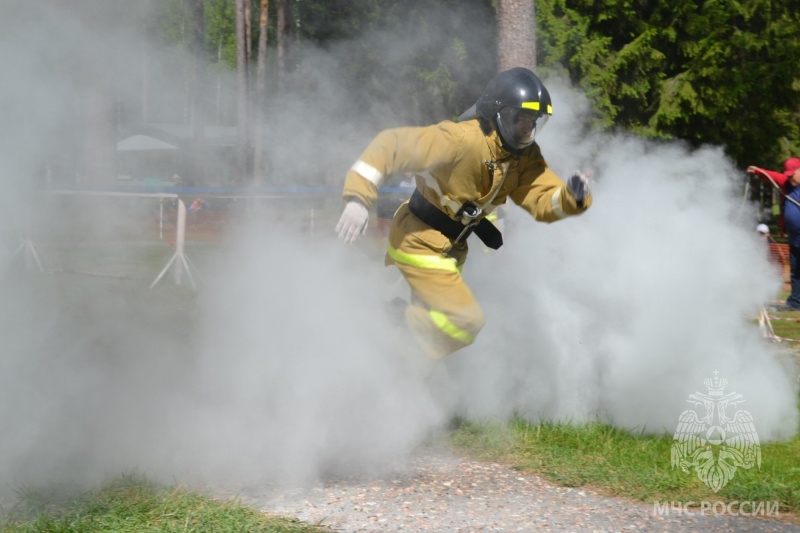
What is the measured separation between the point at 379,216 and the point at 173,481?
7.33 metres

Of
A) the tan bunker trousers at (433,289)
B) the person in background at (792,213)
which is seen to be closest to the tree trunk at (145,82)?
the tan bunker trousers at (433,289)

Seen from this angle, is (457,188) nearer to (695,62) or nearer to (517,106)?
(517,106)

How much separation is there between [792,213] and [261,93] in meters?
7.56

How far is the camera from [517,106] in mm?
4906

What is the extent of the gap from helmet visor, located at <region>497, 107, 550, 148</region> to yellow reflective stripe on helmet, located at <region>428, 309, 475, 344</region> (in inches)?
41.8

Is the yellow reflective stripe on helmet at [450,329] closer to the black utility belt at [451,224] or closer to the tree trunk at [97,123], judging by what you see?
the black utility belt at [451,224]

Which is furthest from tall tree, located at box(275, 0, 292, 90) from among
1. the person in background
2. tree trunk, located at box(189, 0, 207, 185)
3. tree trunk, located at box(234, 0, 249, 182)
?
the person in background

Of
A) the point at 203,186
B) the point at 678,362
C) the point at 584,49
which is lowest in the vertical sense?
the point at 678,362

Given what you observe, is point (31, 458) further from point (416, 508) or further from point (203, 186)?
point (203, 186)

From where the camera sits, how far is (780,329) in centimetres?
1045

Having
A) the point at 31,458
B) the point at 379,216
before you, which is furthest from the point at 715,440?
the point at 379,216

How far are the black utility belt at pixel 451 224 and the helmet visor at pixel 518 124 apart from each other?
0.49 meters

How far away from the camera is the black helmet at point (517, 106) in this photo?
491 centimetres

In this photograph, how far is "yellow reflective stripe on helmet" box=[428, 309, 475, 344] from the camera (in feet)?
17.1
